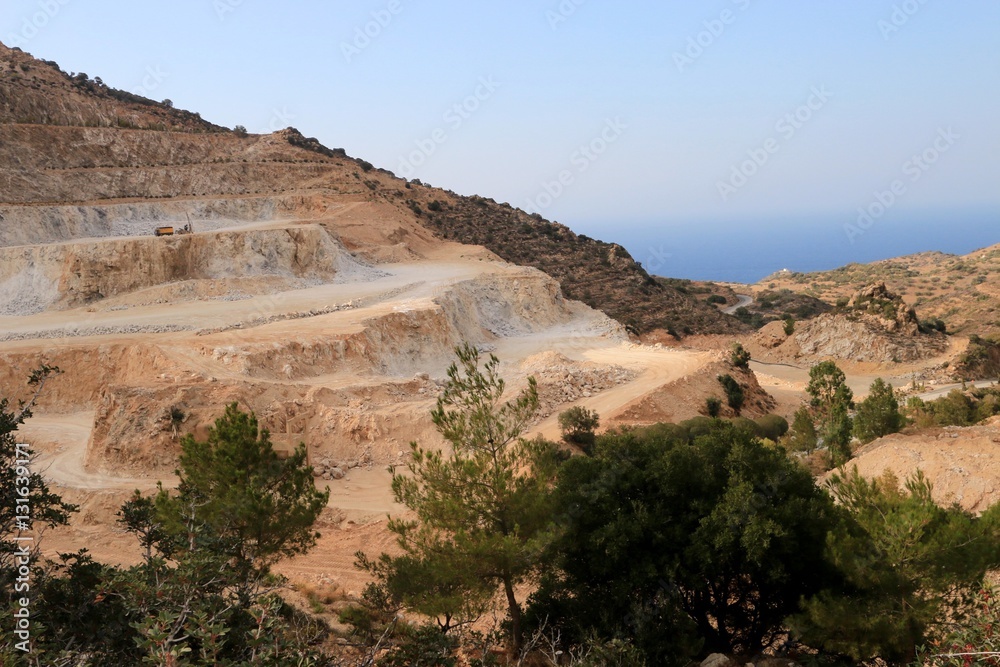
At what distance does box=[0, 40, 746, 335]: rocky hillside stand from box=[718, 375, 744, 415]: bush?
14.2m

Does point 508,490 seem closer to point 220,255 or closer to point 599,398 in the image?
point 599,398

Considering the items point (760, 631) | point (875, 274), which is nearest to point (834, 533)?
point (760, 631)

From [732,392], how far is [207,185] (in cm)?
3747

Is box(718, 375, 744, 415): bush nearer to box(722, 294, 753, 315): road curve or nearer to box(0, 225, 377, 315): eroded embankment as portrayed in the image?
box(0, 225, 377, 315): eroded embankment

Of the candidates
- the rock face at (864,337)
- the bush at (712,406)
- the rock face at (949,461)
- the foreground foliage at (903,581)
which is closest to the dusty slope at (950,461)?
the rock face at (949,461)

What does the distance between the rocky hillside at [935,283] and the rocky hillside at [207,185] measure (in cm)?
1618

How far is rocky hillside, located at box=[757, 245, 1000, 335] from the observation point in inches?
1848

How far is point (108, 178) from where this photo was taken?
41.9 meters

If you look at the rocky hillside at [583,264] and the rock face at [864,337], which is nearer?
the rock face at [864,337]

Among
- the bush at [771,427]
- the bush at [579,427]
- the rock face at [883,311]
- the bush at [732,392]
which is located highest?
the rock face at [883,311]

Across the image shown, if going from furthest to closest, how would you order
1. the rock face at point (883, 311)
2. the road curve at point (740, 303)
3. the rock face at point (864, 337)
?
the road curve at point (740, 303) → the rock face at point (883, 311) → the rock face at point (864, 337)

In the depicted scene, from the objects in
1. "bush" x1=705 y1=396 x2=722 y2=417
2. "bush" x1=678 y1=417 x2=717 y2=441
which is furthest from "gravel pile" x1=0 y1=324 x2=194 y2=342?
"bush" x1=705 y1=396 x2=722 y2=417

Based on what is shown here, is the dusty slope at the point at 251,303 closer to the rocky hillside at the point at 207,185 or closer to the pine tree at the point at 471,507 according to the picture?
the rocky hillside at the point at 207,185

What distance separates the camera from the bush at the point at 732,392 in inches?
951
